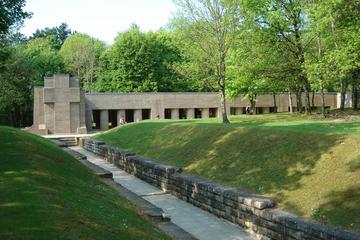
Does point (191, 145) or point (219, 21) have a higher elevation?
point (219, 21)

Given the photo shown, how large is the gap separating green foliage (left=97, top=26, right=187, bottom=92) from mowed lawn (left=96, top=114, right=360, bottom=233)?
135ft

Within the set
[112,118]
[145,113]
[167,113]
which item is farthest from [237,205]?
[112,118]

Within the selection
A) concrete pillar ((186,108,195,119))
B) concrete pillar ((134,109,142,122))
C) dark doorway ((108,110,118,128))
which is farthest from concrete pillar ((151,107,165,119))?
dark doorway ((108,110,118,128))

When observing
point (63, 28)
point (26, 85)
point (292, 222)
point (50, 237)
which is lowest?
point (292, 222)

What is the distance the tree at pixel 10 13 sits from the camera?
16.2 meters

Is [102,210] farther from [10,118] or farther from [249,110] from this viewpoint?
[10,118]

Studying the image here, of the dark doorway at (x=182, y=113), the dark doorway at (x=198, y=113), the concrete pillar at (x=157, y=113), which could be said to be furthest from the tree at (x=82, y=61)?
the concrete pillar at (x=157, y=113)

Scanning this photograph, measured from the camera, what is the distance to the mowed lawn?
1011cm

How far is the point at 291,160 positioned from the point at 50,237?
8.59m

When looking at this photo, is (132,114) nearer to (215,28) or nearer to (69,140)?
(69,140)

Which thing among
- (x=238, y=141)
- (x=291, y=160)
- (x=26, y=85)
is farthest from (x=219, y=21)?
(x=26, y=85)

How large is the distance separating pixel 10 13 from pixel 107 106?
31578 millimetres

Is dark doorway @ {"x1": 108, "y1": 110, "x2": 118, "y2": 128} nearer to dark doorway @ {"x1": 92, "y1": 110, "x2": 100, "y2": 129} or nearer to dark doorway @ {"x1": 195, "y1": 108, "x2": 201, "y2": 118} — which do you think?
dark doorway @ {"x1": 92, "y1": 110, "x2": 100, "y2": 129}

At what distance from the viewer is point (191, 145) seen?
19.8 metres
